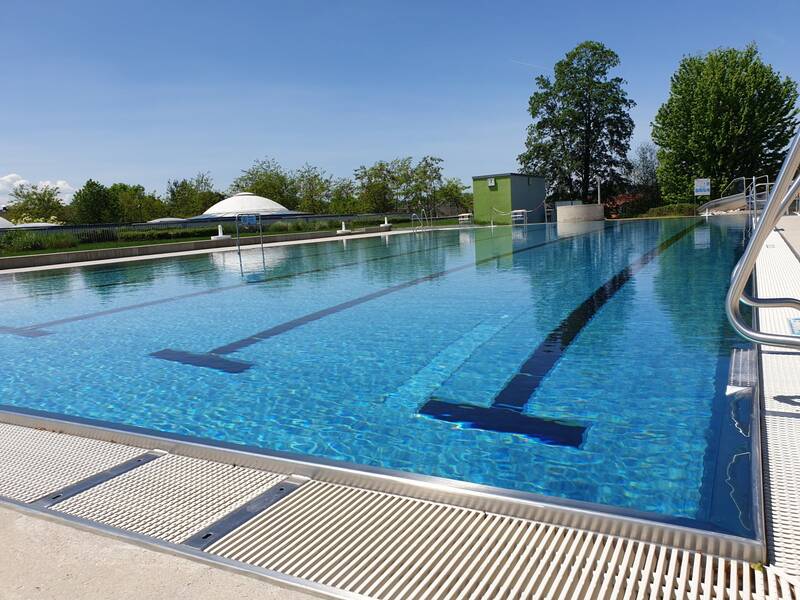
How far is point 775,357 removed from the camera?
3654mm

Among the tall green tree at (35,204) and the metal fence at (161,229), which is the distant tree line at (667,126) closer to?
the metal fence at (161,229)

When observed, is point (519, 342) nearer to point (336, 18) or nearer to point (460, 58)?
point (336, 18)

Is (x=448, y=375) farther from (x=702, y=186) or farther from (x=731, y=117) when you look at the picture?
(x=731, y=117)

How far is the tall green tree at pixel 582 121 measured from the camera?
3741 cm

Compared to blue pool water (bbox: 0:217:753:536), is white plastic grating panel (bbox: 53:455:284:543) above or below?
above

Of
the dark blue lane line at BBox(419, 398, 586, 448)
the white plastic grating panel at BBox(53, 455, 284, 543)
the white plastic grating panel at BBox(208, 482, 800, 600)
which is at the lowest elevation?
the dark blue lane line at BBox(419, 398, 586, 448)

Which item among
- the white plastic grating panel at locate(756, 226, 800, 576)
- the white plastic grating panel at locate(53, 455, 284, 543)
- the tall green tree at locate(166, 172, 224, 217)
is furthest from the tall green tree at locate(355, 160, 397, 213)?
the white plastic grating panel at locate(53, 455, 284, 543)

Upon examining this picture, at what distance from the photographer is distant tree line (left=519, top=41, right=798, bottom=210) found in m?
29.6

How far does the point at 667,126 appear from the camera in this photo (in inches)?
1304

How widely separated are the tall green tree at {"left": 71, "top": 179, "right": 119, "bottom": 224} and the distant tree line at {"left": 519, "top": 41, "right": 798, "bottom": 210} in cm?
3338

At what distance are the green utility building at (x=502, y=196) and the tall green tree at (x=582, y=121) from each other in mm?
4859

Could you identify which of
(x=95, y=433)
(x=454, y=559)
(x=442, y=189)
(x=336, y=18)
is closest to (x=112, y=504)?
(x=95, y=433)

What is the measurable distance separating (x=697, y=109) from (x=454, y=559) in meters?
34.6

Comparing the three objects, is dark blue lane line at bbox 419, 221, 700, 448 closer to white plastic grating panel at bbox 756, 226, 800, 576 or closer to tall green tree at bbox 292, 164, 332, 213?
white plastic grating panel at bbox 756, 226, 800, 576
